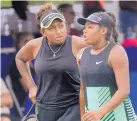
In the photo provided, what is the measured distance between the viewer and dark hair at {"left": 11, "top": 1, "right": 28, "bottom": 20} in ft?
30.8

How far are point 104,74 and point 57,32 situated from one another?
32.8 inches

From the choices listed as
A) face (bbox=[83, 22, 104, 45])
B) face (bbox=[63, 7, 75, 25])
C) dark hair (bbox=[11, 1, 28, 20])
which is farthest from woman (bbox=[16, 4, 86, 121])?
dark hair (bbox=[11, 1, 28, 20])

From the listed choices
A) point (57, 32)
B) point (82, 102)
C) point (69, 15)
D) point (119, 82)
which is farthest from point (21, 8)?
point (119, 82)

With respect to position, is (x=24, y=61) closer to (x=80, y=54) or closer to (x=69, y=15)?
(x=80, y=54)

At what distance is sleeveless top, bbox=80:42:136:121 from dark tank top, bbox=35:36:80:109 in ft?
1.45

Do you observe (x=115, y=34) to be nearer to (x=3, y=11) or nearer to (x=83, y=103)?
(x=83, y=103)

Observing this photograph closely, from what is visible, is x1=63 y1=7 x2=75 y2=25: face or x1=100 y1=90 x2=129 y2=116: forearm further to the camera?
x1=63 y1=7 x2=75 y2=25: face

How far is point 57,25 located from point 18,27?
408cm

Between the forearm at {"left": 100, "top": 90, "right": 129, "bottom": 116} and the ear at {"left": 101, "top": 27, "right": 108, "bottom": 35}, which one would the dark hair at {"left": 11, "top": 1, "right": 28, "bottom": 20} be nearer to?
the ear at {"left": 101, "top": 27, "right": 108, "bottom": 35}

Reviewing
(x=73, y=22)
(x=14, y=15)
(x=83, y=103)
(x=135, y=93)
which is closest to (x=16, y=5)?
(x=14, y=15)

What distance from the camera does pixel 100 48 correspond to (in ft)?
16.3

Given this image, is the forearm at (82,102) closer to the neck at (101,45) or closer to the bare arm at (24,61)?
the neck at (101,45)

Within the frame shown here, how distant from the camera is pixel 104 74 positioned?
482 cm

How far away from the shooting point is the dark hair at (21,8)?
9383 mm
